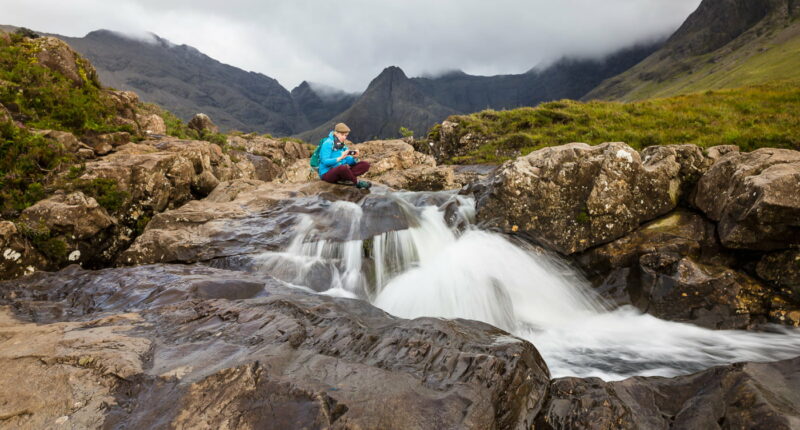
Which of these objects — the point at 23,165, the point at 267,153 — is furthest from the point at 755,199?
the point at 267,153

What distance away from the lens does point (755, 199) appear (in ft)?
19.0

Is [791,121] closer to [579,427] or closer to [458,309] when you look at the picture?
[458,309]

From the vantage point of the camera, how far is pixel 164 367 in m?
3.03

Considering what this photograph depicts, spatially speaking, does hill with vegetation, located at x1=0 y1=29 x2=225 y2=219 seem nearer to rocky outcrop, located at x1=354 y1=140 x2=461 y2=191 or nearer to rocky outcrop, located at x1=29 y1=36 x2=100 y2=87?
rocky outcrop, located at x1=29 y1=36 x2=100 y2=87

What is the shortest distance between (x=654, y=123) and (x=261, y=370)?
64.7 feet

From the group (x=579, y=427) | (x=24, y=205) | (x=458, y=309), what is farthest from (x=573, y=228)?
(x=24, y=205)

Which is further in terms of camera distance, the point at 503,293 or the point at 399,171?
the point at 399,171

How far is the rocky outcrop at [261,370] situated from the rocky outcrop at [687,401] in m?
0.29

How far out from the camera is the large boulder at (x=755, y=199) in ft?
18.1

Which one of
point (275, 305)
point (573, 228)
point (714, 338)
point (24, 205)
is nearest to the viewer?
point (275, 305)

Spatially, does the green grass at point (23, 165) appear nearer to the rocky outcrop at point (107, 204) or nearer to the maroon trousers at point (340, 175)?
the rocky outcrop at point (107, 204)

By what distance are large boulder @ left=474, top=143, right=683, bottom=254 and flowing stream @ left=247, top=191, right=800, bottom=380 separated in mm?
723

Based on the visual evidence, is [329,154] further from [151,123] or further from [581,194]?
[151,123]

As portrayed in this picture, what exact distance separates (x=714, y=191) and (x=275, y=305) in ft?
29.6
